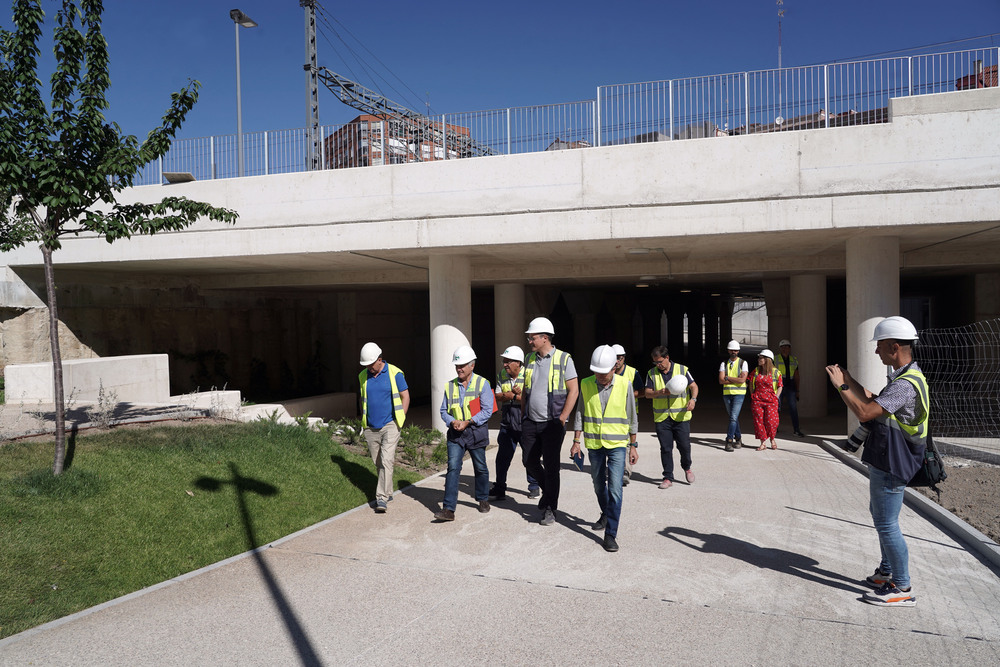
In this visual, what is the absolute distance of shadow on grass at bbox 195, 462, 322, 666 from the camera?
441cm

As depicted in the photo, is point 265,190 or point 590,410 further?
point 265,190

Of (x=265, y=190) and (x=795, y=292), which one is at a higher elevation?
(x=265, y=190)

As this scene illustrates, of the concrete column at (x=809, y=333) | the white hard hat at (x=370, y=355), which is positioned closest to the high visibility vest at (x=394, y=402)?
the white hard hat at (x=370, y=355)

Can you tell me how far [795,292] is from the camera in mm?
18812

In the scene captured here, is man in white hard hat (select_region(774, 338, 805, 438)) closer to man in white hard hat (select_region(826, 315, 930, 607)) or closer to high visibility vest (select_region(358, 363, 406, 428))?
high visibility vest (select_region(358, 363, 406, 428))

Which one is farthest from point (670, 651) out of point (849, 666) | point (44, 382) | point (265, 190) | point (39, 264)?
point (39, 264)

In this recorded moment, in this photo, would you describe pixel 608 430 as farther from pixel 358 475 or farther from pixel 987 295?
pixel 987 295

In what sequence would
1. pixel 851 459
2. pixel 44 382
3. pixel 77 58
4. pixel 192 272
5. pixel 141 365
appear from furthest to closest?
1. pixel 192 272
2. pixel 141 365
3. pixel 44 382
4. pixel 851 459
5. pixel 77 58

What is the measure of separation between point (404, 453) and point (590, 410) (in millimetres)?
5516

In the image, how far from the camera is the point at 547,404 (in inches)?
285

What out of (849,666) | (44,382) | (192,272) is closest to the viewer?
(849,666)

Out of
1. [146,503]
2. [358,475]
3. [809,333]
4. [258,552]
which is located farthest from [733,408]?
[146,503]

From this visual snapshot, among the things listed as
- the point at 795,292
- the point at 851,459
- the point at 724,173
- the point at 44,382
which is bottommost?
the point at 851,459

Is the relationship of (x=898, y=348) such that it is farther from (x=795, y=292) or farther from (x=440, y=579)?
(x=795, y=292)
